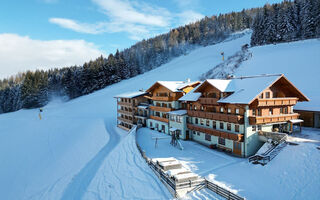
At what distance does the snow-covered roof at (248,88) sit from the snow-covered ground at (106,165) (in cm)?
664

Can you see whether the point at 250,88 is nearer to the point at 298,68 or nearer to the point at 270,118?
the point at 270,118

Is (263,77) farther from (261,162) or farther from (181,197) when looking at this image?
(181,197)

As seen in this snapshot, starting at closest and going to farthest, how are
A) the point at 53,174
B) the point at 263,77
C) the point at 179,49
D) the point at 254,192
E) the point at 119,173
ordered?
the point at 254,192 < the point at 119,173 < the point at 263,77 < the point at 53,174 < the point at 179,49

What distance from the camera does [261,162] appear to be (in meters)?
20.5

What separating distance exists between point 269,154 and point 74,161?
2887 cm

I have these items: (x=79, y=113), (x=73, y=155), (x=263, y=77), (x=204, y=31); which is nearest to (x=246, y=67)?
(x=263, y=77)

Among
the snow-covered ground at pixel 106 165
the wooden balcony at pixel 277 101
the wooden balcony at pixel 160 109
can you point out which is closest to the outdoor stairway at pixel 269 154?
the snow-covered ground at pixel 106 165

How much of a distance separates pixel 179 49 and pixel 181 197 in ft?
393

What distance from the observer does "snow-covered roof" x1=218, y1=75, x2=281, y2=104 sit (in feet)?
76.8

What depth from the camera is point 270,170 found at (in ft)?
62.5

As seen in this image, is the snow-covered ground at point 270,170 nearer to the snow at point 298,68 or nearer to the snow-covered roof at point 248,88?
the snow-covered roof at point 248,88

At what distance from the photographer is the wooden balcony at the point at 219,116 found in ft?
79.2

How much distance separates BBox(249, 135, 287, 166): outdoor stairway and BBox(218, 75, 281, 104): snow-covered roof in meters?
5.58

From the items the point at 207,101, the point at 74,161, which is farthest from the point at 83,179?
the point at 207,101
